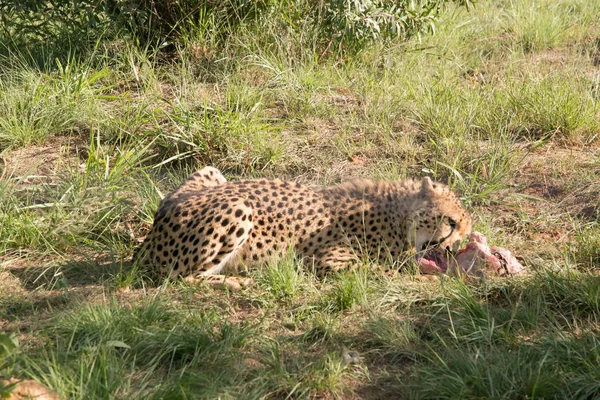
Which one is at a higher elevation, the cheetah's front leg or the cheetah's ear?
the cheetah's ear

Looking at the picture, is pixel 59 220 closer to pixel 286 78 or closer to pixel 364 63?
pixel 286 78

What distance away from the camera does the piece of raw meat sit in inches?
176

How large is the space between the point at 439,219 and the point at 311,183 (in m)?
1.18

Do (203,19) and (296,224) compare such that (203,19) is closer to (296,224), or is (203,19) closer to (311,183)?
(311,183)

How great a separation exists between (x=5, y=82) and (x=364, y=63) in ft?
9.54

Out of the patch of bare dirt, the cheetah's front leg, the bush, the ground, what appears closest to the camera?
the ground

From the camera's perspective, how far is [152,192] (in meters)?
5.32

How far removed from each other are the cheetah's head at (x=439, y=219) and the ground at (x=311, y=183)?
11.3 inches

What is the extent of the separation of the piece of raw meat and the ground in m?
0.12

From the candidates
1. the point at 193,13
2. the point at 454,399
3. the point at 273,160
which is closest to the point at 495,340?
the point at 454,399

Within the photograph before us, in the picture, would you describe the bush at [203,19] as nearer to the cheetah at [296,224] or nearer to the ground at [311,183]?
the ground at [311,183]

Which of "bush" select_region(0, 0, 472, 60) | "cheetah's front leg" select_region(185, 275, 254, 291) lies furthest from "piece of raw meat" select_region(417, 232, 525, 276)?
"bush" select_region(0, 0, 472, 60)

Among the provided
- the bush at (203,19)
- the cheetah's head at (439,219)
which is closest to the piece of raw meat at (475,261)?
the cheetah's head at (439,219)

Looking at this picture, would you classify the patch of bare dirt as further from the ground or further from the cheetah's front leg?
the cheetah's front leg
